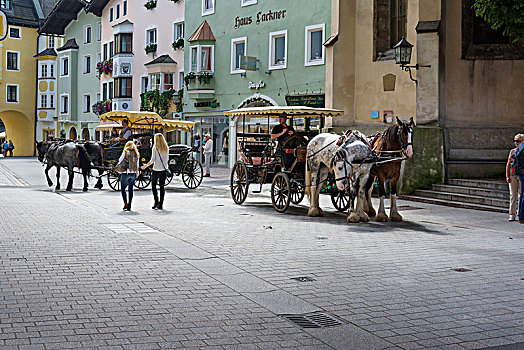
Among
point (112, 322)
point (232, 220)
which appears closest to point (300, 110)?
point (232, 220)

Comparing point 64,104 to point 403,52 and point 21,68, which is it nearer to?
point 21,68

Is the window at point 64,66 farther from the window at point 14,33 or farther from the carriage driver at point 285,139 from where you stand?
the carriage driver at point 285,139

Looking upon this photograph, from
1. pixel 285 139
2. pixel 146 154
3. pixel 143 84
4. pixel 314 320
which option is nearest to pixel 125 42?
pixel 143 84

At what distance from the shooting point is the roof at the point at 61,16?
60.2 metres

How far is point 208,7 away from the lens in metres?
38.6

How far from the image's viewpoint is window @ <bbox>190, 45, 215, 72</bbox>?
37.9m

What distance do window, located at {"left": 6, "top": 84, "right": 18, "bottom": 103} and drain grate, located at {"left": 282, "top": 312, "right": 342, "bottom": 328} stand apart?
227 ft

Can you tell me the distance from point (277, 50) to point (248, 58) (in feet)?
5.07

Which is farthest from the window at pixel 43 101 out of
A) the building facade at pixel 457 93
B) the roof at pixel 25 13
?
the building facade at pixel 457 93

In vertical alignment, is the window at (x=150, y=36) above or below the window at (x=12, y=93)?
above

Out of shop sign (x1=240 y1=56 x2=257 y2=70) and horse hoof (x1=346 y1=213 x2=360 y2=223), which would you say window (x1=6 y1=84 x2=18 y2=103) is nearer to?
shop sign (x1=240 y1=56 x2=257 y2=70)

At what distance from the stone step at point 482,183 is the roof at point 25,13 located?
61.2m

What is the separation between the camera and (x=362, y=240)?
10.8 metres

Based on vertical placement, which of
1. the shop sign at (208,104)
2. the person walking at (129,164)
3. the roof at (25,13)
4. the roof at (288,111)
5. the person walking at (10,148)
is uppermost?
the roof at (25,13)
